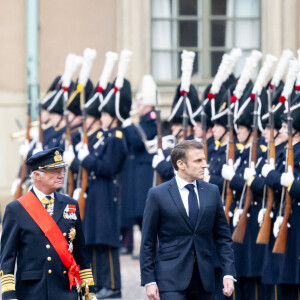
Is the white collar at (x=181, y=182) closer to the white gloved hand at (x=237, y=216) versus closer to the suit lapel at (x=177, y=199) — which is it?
the suit lapel at (x=177, y=199)

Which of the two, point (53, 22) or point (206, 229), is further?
point (53, 22)

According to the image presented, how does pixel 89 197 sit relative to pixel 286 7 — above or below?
below

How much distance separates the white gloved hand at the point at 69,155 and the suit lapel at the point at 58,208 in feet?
13.3

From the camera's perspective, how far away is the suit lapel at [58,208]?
666 cm

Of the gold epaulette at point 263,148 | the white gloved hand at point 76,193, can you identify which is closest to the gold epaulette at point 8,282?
the gold epaulette at point 263,148

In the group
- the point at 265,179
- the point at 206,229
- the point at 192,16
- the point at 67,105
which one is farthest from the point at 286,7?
the point at 206,229

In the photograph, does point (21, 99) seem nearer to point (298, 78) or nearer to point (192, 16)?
point (192, 16)

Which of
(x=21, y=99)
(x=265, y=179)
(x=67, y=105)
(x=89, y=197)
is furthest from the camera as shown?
(x=21, y=99)

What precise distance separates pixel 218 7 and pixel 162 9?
77 centimetres

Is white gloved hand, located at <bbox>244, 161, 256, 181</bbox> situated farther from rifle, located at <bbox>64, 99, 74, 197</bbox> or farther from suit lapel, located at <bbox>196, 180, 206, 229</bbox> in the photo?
rifle, located at <bbox>64, 99, 74, 197</bbox>

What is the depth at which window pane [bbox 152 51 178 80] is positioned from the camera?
52.7 feet

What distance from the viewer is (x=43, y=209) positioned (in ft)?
21.8

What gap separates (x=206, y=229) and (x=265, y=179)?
1973 millimetres

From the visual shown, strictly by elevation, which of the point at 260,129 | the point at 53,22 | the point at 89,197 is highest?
the point at 53,22
